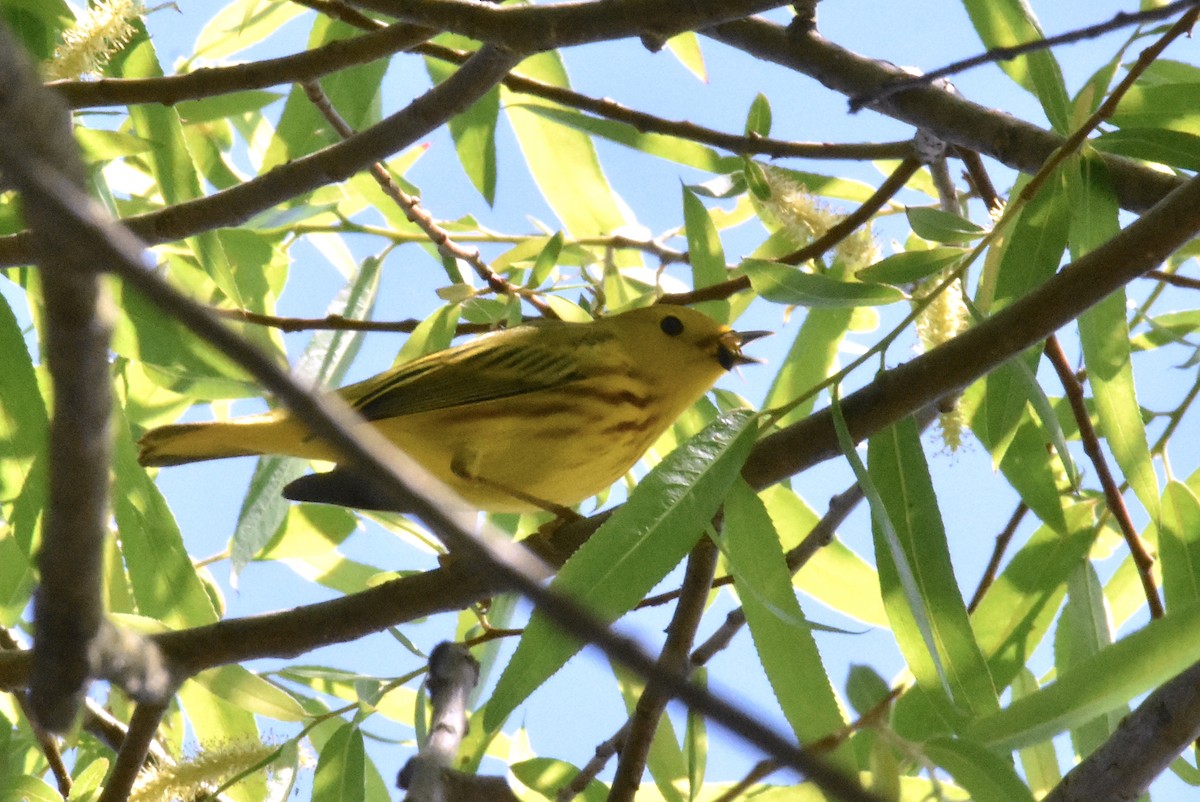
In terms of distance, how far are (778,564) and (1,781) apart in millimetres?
1078

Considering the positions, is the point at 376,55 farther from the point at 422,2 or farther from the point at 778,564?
the point at 778,564

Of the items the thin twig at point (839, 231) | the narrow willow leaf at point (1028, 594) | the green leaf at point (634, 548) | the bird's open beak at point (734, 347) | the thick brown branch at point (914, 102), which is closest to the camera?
the green leaf at point (634, 548)

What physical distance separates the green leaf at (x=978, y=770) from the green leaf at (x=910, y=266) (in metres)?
0.72

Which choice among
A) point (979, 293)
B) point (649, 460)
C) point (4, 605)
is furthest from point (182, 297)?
point (649, 460)

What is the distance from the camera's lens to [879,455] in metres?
1.94

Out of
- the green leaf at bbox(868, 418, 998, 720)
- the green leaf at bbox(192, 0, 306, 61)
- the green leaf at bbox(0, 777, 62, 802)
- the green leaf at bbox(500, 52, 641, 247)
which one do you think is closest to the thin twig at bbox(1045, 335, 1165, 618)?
the green leaf at bbox(868, 418, 998, 720)

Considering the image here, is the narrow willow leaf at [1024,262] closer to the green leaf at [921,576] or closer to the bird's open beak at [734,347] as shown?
the green leaf at [921,576]

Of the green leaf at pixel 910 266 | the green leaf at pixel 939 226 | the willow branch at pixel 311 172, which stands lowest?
the green leaf at pixel 910 266

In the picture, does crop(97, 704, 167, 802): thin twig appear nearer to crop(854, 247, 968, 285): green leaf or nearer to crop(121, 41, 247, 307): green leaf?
crop(121, 41, 247, 307): green leaf

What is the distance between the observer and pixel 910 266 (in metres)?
2.03

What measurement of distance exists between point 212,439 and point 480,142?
2.63 feet

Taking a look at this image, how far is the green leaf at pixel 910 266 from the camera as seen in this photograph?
79.4 inches

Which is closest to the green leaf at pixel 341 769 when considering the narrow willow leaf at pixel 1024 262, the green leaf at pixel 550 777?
the green leaf at pixel 550 777

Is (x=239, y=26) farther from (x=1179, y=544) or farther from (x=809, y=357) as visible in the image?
(x=1179, y=544)
